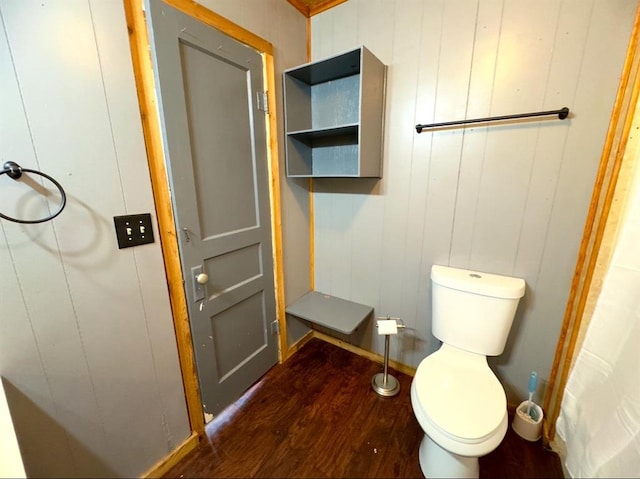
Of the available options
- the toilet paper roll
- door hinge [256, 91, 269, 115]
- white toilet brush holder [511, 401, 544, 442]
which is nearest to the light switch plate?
door hinge [256, 91, 269, 115]

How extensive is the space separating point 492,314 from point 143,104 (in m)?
1.79

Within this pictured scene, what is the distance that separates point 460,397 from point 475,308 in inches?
16.6

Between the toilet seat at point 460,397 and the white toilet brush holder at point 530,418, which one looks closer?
the toilet seat at point 460,397

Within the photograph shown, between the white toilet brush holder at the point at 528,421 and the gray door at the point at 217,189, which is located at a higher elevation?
the gray door at the point at 217,189

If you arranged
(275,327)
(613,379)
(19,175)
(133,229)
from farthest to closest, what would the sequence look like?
(275,327) < (133,229) < (613,379) < (19,175)

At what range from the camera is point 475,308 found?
1292mm

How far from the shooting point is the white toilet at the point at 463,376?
976mm

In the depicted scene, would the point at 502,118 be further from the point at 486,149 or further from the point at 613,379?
the point at 613,379

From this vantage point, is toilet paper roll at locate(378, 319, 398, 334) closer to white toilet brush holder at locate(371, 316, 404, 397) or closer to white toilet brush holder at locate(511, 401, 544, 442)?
white toilet brush holder at locate(371, 316, 404, 397)

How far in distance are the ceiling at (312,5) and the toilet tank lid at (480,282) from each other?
1723 mm

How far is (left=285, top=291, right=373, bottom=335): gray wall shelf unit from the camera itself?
5.51ft

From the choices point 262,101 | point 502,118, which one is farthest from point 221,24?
point 502,118

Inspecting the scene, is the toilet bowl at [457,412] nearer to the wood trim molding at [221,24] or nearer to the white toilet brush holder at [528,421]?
the white toilet brush holder at [528,421]

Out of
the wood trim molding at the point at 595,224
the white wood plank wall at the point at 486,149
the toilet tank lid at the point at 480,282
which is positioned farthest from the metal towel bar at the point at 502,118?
the toilet tank lid at the point at 480,282
